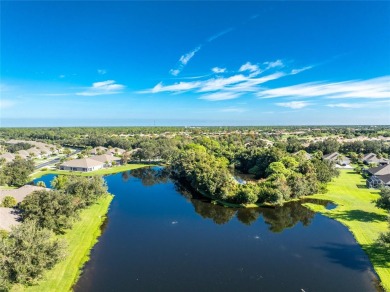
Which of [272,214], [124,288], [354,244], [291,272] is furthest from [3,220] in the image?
[354,244]

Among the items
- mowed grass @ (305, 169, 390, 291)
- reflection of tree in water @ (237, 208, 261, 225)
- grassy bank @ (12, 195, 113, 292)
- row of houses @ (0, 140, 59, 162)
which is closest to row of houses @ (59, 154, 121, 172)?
row of houses @ (0, 140, 59, 162)

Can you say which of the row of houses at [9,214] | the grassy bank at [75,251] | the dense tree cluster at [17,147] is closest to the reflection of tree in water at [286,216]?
the grassy bank at [75,251]

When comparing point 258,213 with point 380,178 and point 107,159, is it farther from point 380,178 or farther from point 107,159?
point 107,159

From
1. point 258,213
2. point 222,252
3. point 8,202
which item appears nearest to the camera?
point 222,252

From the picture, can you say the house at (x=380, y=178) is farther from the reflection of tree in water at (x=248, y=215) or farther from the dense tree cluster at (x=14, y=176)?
the dense tree cluster at (x=14, y=176)

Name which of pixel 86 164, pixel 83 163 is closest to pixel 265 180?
pixel 86 164

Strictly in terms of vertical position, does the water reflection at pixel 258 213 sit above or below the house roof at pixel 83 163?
below
